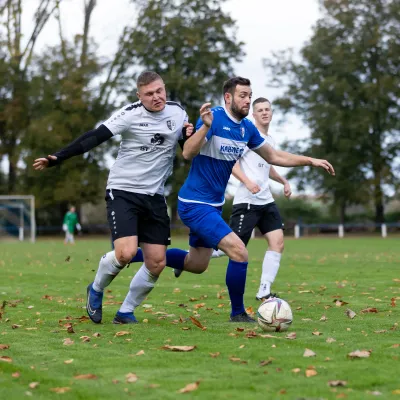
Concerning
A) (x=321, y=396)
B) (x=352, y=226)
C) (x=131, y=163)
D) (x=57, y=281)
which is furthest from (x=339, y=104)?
(x=321, y=396)

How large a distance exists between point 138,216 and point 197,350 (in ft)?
7.13

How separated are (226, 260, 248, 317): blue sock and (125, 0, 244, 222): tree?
43.8 metres

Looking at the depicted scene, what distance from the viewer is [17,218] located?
47.1 metres

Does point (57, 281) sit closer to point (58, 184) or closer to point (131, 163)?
point (131, 163)

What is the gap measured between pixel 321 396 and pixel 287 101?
48.6 metres

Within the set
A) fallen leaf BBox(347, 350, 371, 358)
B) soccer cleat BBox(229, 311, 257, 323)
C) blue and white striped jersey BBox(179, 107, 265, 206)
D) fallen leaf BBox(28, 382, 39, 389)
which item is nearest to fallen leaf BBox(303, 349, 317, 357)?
fallen leaf BBox(347, 350, 371, 358)

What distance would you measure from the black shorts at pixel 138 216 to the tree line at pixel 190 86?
41776mm

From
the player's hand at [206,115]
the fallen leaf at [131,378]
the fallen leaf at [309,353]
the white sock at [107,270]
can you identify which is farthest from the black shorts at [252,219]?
the fallen leaf at [131,378]

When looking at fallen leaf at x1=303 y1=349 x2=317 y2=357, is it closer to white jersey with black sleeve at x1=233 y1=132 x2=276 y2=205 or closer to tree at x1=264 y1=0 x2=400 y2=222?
white jersey with black sleeve at x1=233 y1=132 x2=276 y2=205

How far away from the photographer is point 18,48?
52.7 metres

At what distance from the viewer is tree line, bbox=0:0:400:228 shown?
50281 mm

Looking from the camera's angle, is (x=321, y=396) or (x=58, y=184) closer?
(x=321, y=396)

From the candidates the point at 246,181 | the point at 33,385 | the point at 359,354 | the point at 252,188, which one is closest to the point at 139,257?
Result: the point at 252,188

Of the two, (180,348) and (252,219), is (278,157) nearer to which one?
(252,219)
